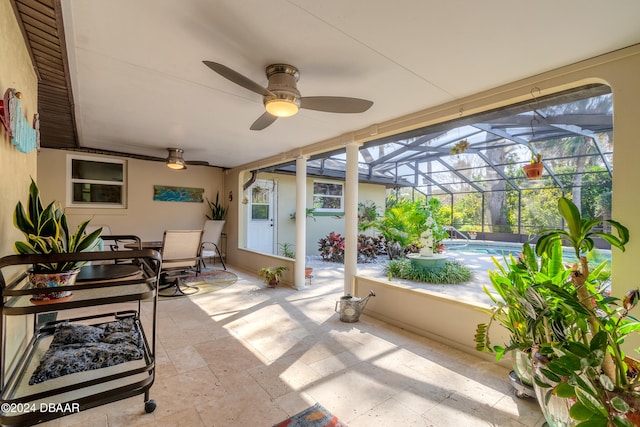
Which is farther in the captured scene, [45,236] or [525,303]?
[525,303]

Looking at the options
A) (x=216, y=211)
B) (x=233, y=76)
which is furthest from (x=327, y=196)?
(x=233, y=76)

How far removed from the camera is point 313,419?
1.70 metres

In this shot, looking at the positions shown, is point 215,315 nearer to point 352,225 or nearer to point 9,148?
point 352,225

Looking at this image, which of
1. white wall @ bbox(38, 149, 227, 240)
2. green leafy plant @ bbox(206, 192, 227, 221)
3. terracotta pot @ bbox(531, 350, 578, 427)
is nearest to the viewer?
terracotta pot @ bbox(531, 350, 578, 427)

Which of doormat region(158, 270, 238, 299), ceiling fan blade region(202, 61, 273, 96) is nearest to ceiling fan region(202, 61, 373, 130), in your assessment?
ceiling fan blade region(202, 61, 273, 96)

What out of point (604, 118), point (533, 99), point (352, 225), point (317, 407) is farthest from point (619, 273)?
point (604, 118)

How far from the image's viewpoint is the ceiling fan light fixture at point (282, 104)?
207cm

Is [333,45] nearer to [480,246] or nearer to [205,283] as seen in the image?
[205,283]

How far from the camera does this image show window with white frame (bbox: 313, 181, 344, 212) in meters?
8.31

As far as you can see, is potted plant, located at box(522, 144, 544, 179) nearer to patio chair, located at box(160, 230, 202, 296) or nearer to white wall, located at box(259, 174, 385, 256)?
patio chair, located at box(160, 230, 202, 296)

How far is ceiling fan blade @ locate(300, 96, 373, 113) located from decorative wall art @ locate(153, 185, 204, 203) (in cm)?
519

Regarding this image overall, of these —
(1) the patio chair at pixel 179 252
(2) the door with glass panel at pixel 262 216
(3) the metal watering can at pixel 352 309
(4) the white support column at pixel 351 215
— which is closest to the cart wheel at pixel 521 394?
(3) the metal watering can at pixel 352 309

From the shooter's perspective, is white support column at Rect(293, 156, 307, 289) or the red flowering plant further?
the red flowering plant

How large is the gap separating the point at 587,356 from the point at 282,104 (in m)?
2.16
